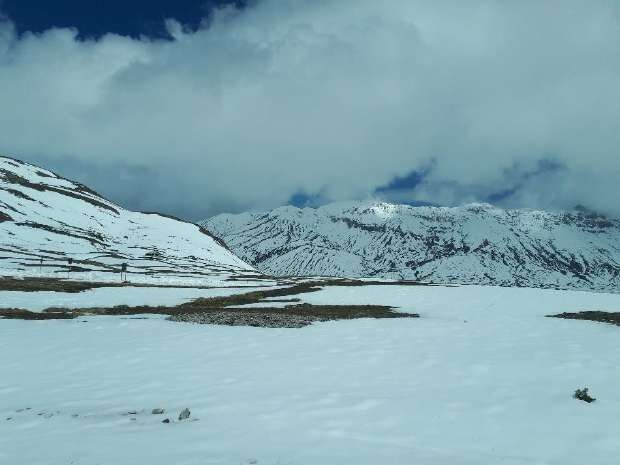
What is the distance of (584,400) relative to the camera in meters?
12.4

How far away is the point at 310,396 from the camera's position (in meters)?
13.1

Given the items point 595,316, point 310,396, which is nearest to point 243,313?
point 310,396

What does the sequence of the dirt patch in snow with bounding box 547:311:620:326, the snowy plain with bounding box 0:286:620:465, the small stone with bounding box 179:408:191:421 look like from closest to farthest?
1. the snowy plain with bounding box 0:286:620:465
2. the small stone with bounding box 179:408:191:421
3. the dirt patch in snow with bounding box 547:311:620:326

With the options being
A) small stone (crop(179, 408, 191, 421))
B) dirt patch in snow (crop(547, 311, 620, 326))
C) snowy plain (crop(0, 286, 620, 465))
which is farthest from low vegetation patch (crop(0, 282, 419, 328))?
small stone (crop(179, 408, 191, 421))

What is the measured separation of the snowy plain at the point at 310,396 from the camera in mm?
9273

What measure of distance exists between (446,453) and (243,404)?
562 centimetres

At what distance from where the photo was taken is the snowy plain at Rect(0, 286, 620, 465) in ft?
30.4

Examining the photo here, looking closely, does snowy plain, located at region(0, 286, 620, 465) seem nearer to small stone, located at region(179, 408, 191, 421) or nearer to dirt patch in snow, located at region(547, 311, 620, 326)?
small stone, located at region(179, 408, 191, 421)

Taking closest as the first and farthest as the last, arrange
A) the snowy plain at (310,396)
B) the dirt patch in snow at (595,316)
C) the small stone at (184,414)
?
1. the snowy plain at (310,396)
2. the small stone at (184,414)
3. the dirt patch in snow at (595,316)

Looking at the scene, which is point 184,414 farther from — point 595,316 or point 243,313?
point 595,316

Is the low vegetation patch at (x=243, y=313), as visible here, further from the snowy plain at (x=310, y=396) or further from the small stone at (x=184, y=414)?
the small stone at (x=184, y=414)

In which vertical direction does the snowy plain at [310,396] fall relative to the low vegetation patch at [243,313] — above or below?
below

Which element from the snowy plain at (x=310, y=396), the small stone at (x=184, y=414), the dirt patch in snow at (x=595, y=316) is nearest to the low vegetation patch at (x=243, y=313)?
the snowy plain at (x=310, y=396)

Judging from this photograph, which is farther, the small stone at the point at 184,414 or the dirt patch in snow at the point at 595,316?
the dirt patch in snow at the point at 595,316
